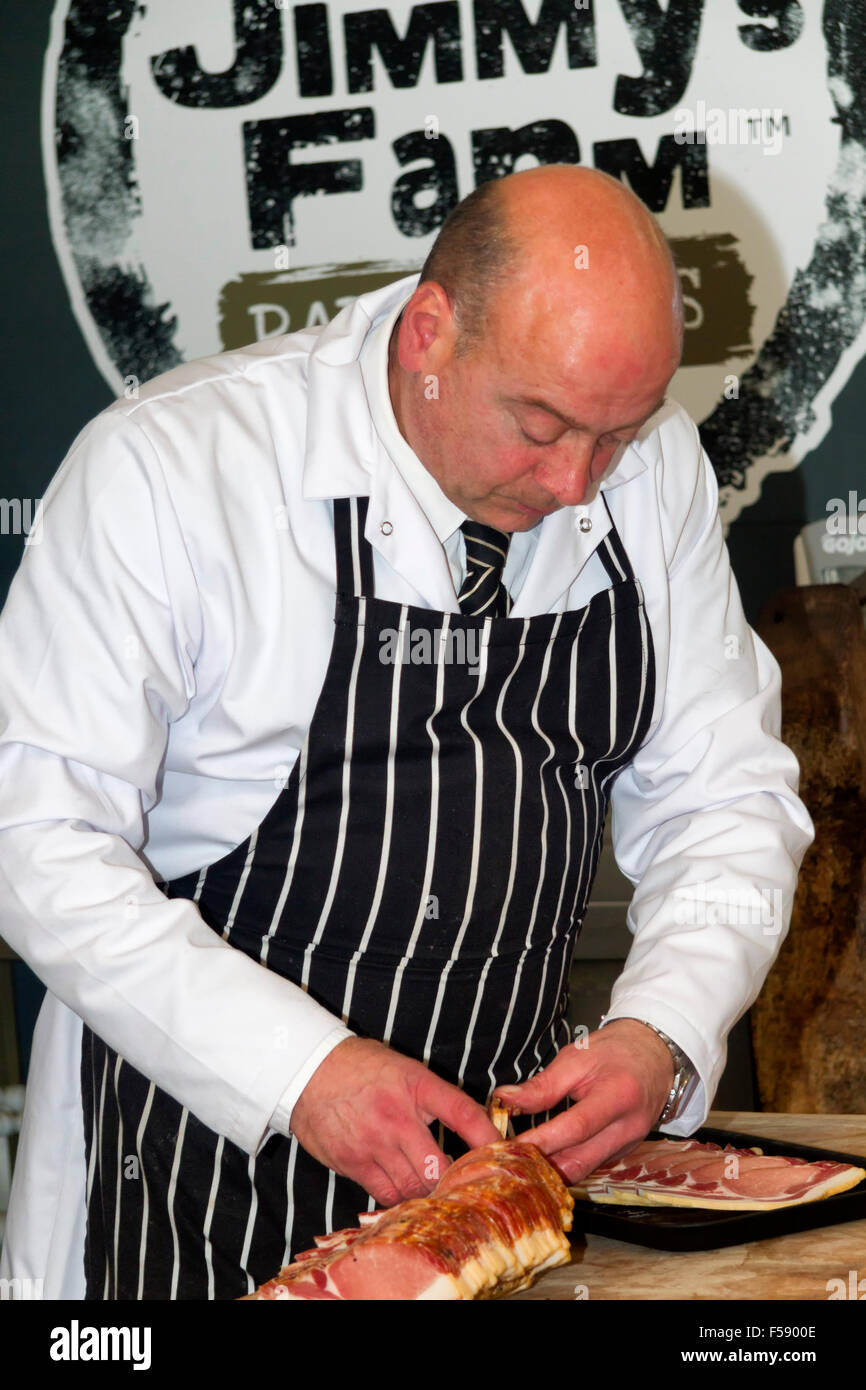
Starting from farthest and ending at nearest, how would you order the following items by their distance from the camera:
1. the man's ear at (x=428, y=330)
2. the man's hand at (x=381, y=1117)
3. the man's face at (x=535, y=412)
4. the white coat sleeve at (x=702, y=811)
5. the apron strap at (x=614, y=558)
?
the apron strap at (x=614, y=558) → the white coat sleeve at (x=702, y=811) → the man's ear at (x=428, y=330) → the man's face at (x=535, y=412) → the man's hand at (x=381, y=1117)

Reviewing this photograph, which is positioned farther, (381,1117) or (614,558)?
(614,558)

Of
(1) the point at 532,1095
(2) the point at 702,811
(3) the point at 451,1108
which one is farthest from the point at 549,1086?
(2) the point at 702,811

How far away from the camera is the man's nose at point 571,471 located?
1.64 m

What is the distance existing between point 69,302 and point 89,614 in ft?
7.84

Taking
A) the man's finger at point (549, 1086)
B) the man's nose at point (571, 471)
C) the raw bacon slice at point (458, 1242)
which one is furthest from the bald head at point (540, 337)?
the raw bacon slice at point (458, 1242)

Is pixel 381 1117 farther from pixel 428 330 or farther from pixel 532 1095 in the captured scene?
pixel 428 330

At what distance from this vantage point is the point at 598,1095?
5.17 ft

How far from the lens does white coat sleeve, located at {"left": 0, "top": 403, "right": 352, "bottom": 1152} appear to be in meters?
1.51

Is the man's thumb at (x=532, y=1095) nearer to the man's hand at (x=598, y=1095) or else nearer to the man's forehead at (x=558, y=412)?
the man's hand at (x=598, y=1095)

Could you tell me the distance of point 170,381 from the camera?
177 cm

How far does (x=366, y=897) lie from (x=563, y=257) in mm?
724

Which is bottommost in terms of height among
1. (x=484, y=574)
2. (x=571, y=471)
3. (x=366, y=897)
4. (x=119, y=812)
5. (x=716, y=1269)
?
(x=716, y=1269)
